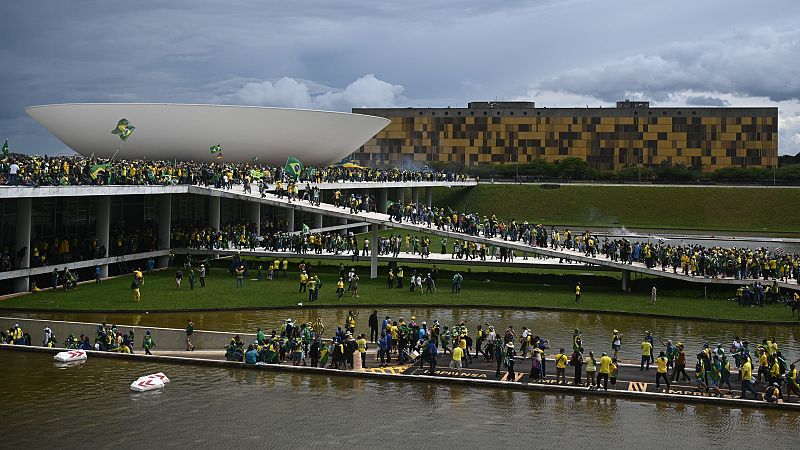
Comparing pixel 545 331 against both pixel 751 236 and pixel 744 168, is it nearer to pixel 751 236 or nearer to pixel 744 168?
pixel 751 236

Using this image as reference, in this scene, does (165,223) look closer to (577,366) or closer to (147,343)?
(147,343)

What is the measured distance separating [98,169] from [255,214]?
16.5 metres

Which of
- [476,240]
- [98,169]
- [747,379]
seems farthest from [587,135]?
[747,379]

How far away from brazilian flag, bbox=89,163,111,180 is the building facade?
7166 centimetres

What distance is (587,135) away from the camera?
100812 mm

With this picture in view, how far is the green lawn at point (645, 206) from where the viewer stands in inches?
2753

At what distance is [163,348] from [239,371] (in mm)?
3735

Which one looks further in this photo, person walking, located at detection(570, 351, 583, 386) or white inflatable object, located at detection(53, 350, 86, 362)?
white inflatable object, located at detection(53, 350, 86, 362)

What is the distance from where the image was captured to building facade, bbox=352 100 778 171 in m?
98.6

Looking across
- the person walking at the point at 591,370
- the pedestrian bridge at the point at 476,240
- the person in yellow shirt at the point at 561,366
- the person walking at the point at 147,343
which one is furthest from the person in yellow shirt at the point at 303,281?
the person walking at the point at 591,370

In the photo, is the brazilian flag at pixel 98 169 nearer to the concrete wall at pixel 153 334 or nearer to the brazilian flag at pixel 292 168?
the brazilian flag at pixel 292 168

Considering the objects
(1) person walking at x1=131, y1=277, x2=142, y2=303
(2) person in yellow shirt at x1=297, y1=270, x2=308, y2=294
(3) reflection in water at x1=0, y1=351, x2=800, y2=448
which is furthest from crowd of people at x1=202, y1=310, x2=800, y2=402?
(1) person walking at x1=131, y1=277, x2=142, y2=303

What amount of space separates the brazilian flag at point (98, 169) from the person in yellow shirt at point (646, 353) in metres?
24.6

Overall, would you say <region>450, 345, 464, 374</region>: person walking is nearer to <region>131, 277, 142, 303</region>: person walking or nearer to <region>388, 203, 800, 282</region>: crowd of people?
<region>131, 277, 142, 303</region>: person walking
